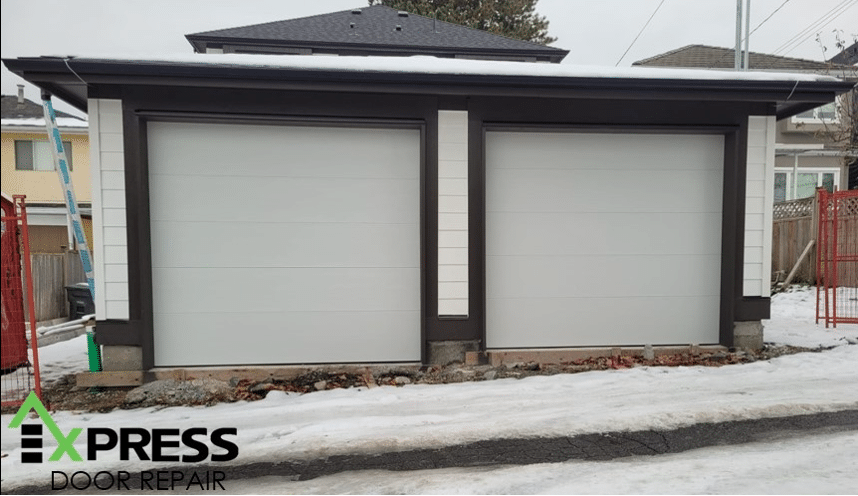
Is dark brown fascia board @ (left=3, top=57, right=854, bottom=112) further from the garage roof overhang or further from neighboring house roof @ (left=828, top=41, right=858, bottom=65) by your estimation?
neighboring house roof @ (left=828, top=41, right=858, bottom=65)

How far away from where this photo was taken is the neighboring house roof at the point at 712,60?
1523 centimetres

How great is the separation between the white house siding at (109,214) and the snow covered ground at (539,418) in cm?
125

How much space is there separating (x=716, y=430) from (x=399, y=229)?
3.45 meters

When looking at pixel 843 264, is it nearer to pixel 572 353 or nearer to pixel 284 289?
pixel 572 353

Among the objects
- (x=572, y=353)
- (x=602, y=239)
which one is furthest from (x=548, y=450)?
(x=602, y=239)

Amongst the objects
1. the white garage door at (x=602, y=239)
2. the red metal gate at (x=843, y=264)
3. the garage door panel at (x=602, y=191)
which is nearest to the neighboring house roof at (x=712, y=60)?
the red metal gate at (x=843, y=264)

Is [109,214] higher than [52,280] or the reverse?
higher

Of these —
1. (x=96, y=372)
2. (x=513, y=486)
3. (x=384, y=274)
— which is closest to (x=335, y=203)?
(x=384, y=274)

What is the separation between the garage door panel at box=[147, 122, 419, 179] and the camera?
5.05 m

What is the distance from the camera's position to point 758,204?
18.5 ft

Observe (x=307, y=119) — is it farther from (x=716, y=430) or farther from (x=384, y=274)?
(x=716, y=430)

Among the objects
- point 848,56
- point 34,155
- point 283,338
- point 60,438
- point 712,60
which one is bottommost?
point 60,438

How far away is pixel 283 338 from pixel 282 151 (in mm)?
2054

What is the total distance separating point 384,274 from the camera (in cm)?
534
